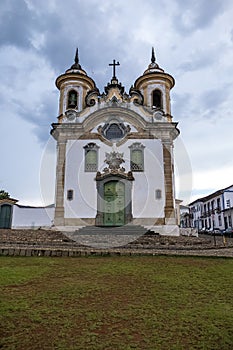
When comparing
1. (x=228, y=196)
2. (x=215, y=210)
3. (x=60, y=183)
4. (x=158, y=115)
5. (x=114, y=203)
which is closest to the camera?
(x=114, y=203)

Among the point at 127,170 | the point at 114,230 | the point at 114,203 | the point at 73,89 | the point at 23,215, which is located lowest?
the point at 114,230

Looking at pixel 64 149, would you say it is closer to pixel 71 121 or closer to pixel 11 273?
pixel 71 121

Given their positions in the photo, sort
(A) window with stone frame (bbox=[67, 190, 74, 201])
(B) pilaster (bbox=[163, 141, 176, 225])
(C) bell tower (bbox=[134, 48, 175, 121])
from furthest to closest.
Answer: (C) bell tower (bbox=[134, 48, 175, 121]) → (A) window with stone frame (bbox=[67, 190, 74, 201]) → (B) pilaster (bbox=[163, 141, 176, 225])

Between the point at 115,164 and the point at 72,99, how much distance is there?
20.2ft

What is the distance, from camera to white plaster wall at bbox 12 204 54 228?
17750mm

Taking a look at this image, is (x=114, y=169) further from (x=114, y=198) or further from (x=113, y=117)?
(x=113, y=117)

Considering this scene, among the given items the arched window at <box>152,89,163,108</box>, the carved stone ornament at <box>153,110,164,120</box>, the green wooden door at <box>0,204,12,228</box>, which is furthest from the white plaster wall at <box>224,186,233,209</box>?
the green wooden door at <box>0,204,12,228</box>

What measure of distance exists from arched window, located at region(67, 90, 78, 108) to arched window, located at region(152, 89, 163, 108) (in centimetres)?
521

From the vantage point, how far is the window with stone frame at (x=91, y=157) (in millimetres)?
17078

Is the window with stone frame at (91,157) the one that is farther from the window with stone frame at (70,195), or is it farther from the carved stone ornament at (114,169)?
the window with stone frame at (70,195)

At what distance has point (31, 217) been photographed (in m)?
18.0

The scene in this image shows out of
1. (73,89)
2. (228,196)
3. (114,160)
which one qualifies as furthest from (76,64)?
(228,196)

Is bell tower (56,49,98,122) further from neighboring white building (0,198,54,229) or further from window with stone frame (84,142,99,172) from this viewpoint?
neighboring white building (0,198,54,229)

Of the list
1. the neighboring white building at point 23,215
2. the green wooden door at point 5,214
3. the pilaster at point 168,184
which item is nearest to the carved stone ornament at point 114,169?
the pilaster at point 168,184
